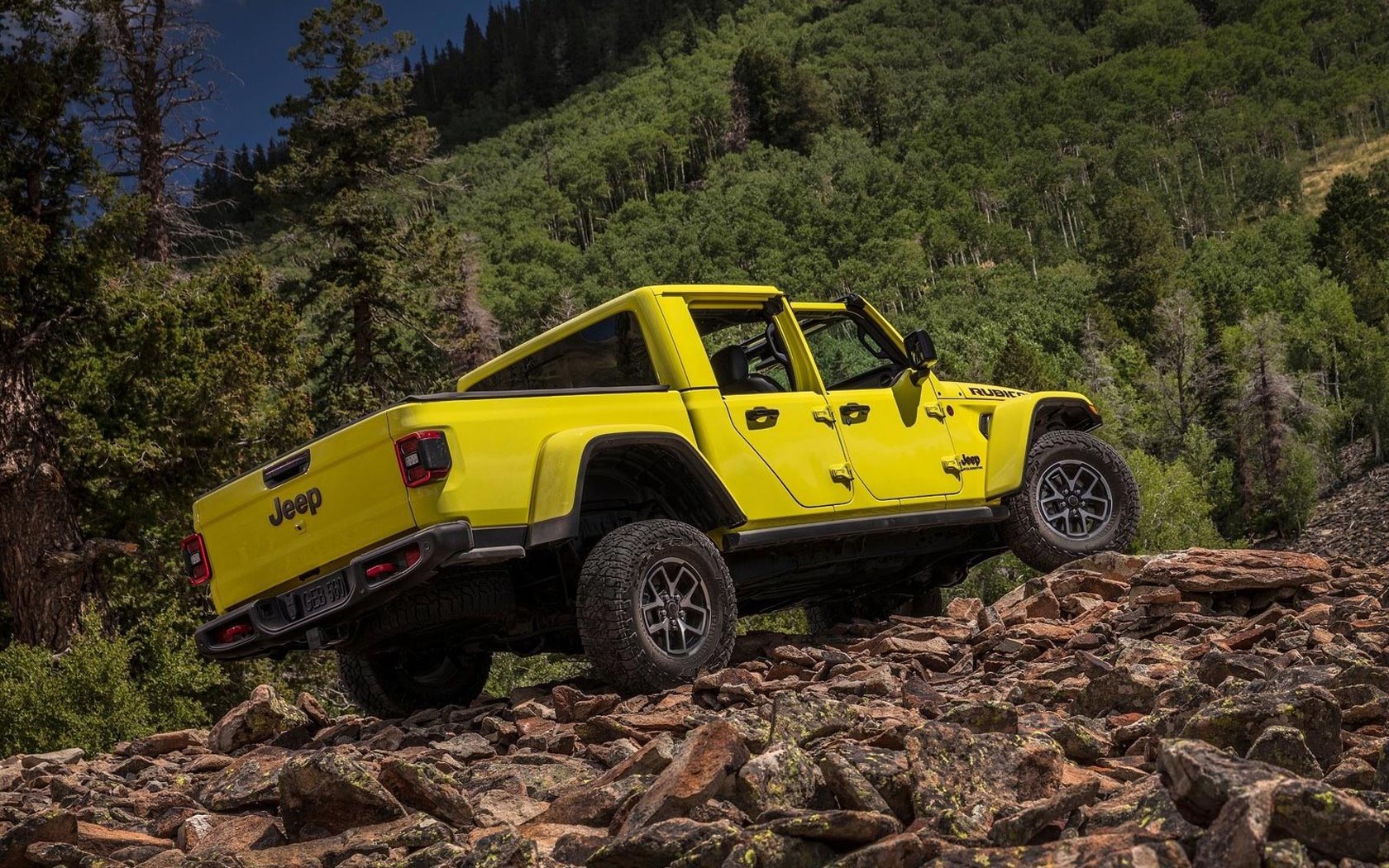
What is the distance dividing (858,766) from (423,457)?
102 inches

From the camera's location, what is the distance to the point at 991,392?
8.90 m

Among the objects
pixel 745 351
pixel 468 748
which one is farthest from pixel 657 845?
pixel 745 351

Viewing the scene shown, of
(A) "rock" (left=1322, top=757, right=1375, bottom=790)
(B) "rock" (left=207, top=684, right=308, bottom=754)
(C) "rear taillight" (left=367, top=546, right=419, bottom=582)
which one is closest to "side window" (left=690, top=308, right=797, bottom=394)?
(C) "rear taillight" (left=367, top=546, right=419, bottom=582)

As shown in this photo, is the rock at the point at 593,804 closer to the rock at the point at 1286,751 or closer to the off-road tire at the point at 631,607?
the off-road tire at the point at 631,607

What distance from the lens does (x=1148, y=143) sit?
536 ft

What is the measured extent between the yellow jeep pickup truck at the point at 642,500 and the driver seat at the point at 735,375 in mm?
22

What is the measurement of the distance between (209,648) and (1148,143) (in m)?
173

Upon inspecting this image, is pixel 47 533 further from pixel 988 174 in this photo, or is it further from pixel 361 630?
pixel 988 174

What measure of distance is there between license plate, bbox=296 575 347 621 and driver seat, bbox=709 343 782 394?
2.45 metres

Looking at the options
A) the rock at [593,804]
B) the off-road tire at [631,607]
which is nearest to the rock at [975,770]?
the rock at [593,804]

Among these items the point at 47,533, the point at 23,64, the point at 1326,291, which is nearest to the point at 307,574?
the point at 47,533

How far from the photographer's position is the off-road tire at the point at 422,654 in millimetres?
6207

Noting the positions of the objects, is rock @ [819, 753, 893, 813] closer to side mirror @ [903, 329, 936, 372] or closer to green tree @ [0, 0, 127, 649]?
side mirror @ [903, 329, 936, 372]

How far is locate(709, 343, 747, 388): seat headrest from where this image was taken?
7.32m
